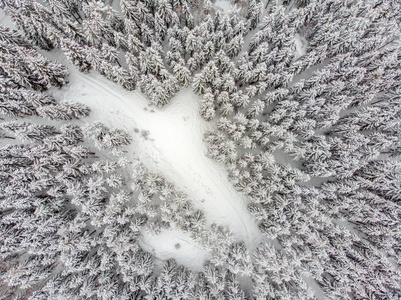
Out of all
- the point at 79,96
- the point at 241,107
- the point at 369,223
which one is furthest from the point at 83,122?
the point at 369,223

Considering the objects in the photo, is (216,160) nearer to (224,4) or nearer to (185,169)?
(185,169)

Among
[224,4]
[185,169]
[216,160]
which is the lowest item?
[185,169]

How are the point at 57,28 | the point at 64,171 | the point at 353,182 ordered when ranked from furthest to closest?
the point at 57,28
the point at 353,182
the point at 64,171

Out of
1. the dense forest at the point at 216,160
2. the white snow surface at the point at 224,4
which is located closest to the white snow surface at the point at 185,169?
the dense forest at the point at 216,160

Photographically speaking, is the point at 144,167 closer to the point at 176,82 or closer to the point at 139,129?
the point at 139,129

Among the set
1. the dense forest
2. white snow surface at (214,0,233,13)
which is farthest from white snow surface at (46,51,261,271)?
white snow surface at (214,0,233,13)

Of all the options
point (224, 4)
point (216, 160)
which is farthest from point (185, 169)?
point (224, 4)

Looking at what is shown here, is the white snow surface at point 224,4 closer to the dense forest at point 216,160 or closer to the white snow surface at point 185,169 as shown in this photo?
the dense forest at point 216,160
